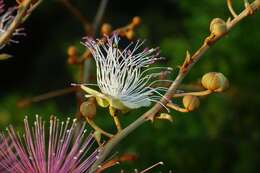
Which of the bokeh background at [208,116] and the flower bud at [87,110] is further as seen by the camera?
the bokeh background at [208,116]

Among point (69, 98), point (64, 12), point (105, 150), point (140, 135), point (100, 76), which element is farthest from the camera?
point (64, 12)

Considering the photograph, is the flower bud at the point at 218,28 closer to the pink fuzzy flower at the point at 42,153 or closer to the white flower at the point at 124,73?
the white flower at the point at 124,73

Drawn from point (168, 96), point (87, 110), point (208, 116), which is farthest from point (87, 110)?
point (208, 116)

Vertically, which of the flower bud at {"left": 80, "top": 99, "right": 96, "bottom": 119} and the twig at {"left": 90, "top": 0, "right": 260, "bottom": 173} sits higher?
the flower bud at {"left": 80, "top": 99, "right": 96, "bottom": 119}

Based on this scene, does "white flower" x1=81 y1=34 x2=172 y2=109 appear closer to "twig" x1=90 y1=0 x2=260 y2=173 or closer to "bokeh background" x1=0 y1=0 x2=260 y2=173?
"twig" x1=90 y1=0 x2=260 y2=173

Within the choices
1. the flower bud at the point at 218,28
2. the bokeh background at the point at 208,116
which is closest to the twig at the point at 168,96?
the flower bud at the point at 218,28

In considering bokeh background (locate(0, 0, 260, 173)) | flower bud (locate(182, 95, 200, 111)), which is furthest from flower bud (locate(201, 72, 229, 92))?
bokeh background (locate(0, 0, 260, 173))

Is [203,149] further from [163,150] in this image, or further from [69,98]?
[69,98]

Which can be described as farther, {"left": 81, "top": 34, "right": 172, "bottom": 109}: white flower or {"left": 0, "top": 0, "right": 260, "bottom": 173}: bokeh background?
{"left": 0, "top": 0, "right": 260, "bottom": 173}: bokeh background

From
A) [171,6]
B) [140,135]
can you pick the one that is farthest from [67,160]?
[171,6]

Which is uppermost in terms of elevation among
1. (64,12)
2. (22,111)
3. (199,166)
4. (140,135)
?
(64,12)

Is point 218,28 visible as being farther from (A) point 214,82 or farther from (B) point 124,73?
(B) point 124,73
